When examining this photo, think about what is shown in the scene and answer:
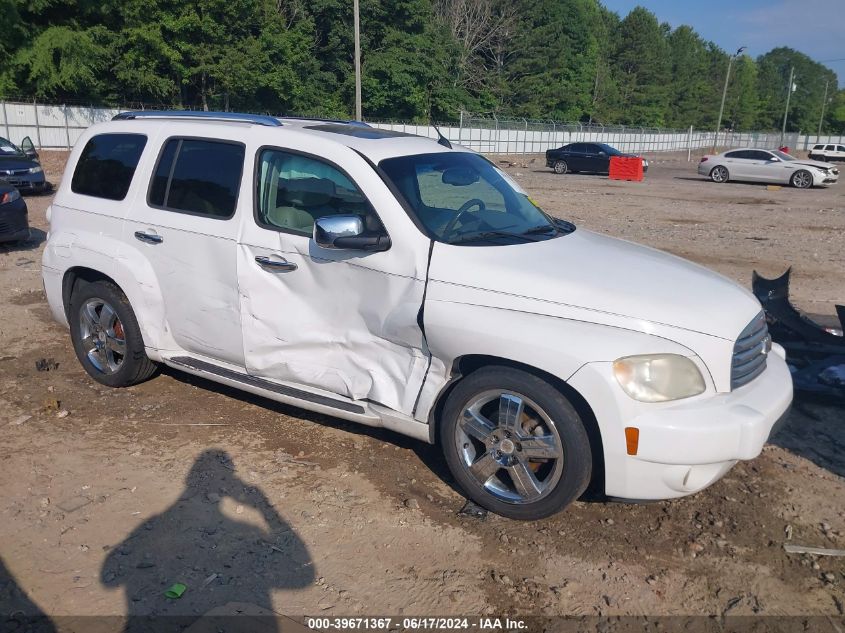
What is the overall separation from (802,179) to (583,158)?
9.88 m

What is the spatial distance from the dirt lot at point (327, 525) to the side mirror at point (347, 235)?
1.36m

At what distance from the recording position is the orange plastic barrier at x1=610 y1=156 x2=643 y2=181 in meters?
32.9

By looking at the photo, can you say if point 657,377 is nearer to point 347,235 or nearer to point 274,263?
point 347,235

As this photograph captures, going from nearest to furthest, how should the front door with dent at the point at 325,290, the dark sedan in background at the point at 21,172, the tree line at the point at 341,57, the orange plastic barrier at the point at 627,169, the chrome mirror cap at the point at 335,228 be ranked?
the chrome mirror cap at the point at 335,228, the front door with dent at the point at 325,290, the dark sedan in background at the point at 21,172, the orange plastic barrier at the point at 627,169, the tree line at the point at 341,57

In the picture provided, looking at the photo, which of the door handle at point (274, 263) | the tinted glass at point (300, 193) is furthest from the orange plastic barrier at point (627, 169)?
the door handle at point (274, 263)

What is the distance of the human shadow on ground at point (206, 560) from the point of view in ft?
10.7

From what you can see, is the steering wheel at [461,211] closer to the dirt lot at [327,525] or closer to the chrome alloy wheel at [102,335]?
the dirt lot at [327,525]

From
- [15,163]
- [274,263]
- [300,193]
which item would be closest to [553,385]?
[274,263]

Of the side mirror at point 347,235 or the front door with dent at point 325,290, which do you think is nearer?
the side mirror at point 347,235

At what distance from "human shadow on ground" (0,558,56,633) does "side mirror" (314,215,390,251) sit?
2158 millimetres

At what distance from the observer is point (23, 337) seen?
6.99 m

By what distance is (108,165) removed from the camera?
17.9ft

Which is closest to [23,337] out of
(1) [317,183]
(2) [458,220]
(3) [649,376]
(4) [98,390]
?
(4) [98,390]

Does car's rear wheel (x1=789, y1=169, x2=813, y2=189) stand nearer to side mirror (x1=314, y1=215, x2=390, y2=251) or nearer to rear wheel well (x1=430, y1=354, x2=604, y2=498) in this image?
rear wheel well (x1=430, y1=354, x2=604, y2=498)
